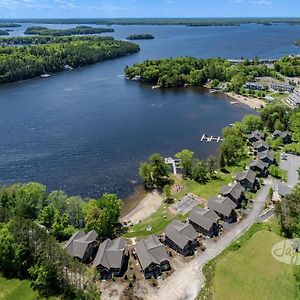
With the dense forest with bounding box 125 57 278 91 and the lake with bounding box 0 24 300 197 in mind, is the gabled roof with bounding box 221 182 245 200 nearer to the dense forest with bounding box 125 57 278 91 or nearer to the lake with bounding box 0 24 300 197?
the lake with bounding box 0 24 300 197

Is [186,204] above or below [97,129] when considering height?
above

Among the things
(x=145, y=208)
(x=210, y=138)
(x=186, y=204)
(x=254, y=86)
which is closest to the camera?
(x=186, y=204)

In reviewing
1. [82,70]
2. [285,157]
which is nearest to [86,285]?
[285,157]

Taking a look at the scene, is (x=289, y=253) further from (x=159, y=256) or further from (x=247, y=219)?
(x=159, y=256)

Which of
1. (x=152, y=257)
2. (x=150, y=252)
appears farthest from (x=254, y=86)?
(x=152, y=257)

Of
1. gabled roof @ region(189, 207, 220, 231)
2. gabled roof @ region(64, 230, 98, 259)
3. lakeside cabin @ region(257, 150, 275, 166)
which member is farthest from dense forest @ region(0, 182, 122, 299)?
lakeside cabin @ region(257, 150, 275, 166)

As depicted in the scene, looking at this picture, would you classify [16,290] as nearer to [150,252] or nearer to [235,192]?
[150,252]
